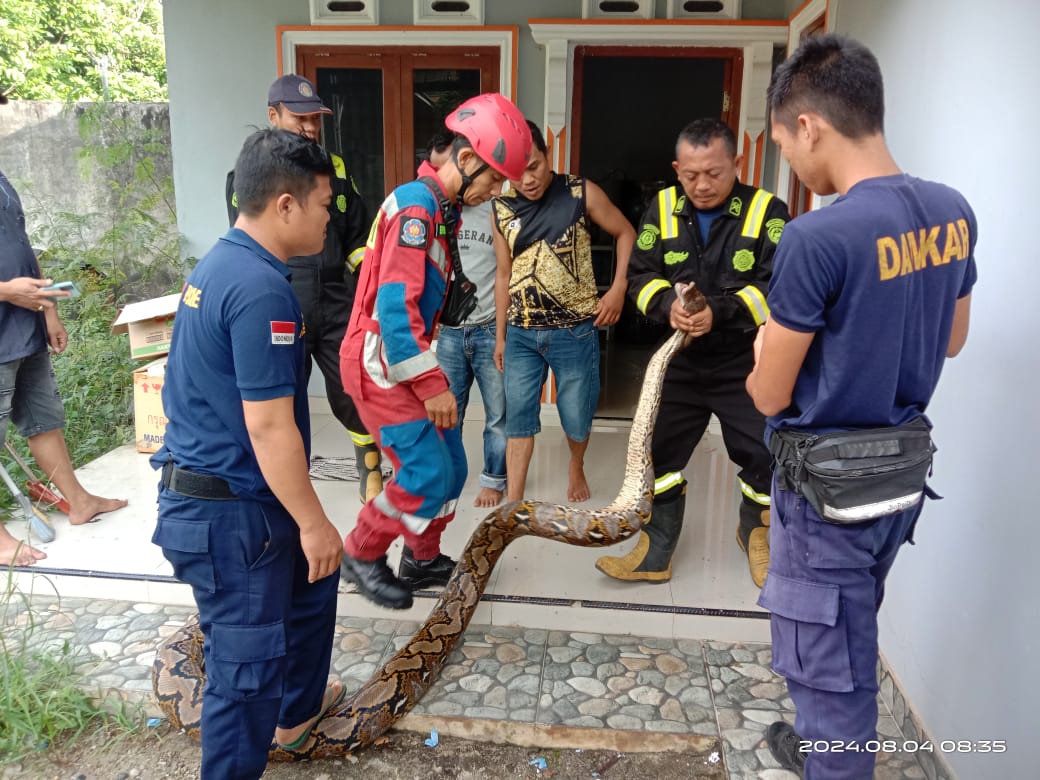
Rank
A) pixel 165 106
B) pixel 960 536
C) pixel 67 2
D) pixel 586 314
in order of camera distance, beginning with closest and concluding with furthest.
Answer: pixel 960 536, pixel 586 314, pixel 165 106, pixel 67 2

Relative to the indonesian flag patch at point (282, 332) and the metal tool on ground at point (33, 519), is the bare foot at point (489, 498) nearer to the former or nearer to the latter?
the metal tool on ground at point (33, 519)

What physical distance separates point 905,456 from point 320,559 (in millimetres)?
1612

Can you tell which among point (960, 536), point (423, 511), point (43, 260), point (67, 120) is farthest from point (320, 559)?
point (67, 120)

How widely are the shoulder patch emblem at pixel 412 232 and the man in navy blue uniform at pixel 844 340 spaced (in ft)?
4.52

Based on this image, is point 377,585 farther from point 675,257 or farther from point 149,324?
point 149,324

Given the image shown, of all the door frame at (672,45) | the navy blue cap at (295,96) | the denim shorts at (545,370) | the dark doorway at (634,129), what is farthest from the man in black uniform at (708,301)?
the dark doorway at (634,129)

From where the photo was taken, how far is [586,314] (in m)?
4.24

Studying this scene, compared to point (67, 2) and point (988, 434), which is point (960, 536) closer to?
point (988, 434)

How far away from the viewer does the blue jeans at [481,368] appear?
4559 millimetres

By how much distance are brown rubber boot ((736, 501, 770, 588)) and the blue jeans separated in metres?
1.45

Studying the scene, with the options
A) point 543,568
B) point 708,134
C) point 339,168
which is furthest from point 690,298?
point 339,168

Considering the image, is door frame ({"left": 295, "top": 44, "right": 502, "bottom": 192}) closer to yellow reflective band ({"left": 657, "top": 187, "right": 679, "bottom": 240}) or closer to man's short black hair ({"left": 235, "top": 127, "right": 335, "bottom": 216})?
yellow reflective band ({"left": 657, "top": 187, "right": 679, "bottom": 240})

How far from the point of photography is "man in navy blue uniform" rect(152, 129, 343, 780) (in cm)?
213

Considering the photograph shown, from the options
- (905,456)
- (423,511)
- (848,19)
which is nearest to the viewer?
(905,456)
